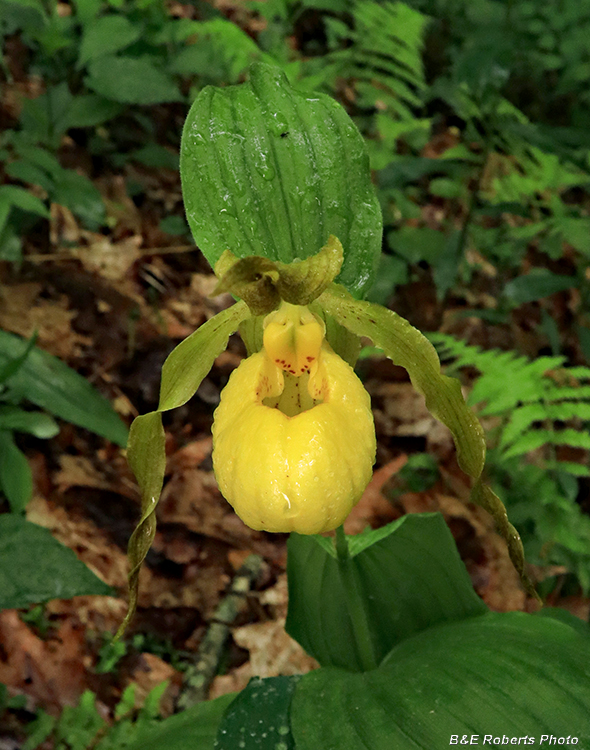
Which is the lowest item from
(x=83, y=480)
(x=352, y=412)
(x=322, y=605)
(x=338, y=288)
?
(x=83, y=480)

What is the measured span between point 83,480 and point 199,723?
91 cm

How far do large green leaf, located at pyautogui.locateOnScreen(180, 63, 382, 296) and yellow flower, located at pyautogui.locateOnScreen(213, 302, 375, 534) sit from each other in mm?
139

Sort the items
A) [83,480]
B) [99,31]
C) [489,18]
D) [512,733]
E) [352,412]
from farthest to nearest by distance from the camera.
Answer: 1. [99,31]
2. [489,18]
3. [83,480]
4. [352,412]
5. [512,733]

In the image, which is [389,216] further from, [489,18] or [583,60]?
[583,60]

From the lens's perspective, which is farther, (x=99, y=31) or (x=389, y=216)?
(x=389, y=216)

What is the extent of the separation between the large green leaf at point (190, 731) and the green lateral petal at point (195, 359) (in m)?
0.59

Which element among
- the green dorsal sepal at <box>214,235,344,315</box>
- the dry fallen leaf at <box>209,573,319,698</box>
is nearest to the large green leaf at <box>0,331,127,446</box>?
the dry fallen leaf at <box>209,573,319,698</box>

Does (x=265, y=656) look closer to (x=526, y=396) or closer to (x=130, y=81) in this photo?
(x=526, y=396)

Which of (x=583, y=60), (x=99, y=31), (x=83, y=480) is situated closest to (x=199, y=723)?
(x=83, y=480)

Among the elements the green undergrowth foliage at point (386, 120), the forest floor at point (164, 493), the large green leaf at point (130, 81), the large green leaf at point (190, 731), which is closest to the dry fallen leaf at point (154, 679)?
the forest floor at point (164, 493)

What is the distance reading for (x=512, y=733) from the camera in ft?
2.83

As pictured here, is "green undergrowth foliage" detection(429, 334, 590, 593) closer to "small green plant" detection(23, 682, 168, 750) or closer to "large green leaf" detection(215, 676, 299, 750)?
"large green leaf" detection(215, 676, 299, 750)

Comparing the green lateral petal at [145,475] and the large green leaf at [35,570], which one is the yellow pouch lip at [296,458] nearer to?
the green lateral petal at [145,475]

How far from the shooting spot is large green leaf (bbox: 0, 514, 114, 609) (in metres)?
1.08
